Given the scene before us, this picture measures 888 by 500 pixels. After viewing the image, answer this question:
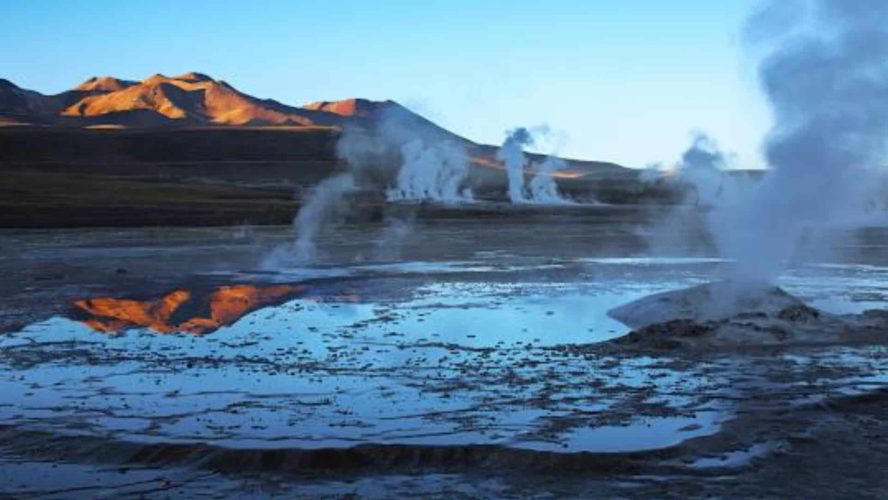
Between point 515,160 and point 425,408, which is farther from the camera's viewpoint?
point 515,160

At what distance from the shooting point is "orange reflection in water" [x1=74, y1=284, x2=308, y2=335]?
1916 centimetres

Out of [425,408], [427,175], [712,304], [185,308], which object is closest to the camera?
[425,408]

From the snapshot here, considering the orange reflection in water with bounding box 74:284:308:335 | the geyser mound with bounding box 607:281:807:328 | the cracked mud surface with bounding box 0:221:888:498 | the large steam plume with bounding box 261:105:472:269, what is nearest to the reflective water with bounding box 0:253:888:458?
the cracked mud surface with bounding box 0:221:888:498

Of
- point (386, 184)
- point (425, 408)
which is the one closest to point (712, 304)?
point (425, 408)

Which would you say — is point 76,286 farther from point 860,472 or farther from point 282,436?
point 860,472

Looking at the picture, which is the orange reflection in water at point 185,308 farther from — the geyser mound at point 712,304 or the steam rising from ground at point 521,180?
the steam rising from ground at point 521,180

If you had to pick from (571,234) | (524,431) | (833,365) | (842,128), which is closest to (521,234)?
(571,234)

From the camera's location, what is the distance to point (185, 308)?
22.0 meters

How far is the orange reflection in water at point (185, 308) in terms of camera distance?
19.2m

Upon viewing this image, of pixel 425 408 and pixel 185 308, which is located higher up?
pixel 425 408

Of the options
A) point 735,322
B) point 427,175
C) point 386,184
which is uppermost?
point 427,175

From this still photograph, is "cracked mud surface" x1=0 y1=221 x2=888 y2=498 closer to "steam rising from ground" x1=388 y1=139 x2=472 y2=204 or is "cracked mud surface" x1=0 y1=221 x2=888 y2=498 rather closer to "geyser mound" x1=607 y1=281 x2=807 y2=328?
"geyser mound" x1=607 y1=281 x2=807 y2=328

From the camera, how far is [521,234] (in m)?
55.8

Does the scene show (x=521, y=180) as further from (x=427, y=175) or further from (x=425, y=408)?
(x=425, y=408)
